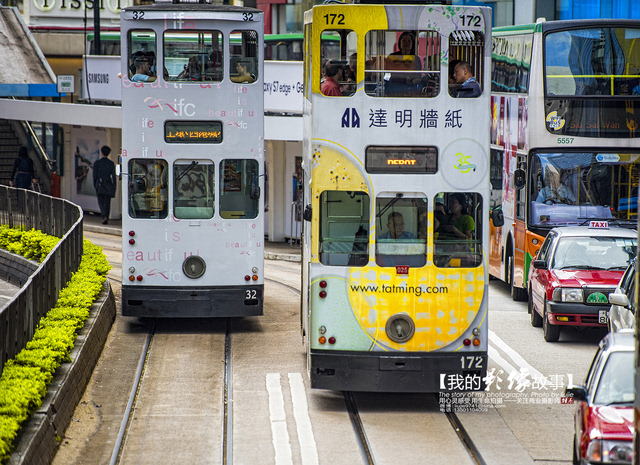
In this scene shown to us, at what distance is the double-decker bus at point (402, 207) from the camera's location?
10.4 metres

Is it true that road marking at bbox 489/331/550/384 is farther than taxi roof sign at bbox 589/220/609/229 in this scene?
No

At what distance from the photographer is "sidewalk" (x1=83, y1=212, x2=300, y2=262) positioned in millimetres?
23469

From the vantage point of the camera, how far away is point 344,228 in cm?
1048

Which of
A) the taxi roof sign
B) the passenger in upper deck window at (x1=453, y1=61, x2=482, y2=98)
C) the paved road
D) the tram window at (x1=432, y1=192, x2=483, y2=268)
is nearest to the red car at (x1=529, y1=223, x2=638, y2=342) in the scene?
the taxi roof sign

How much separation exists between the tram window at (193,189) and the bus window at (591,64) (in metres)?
6.05

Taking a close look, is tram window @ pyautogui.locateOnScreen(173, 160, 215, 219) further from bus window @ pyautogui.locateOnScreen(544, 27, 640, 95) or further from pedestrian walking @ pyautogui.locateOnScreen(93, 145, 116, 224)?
pedestrian walking @ pyautogui.locateOnScreen(93, 145, 116, 224)

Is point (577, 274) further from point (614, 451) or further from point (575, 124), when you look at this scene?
point (614, 451)

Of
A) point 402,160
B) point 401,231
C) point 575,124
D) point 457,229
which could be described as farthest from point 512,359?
point 575,124

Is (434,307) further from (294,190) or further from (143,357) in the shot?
(294,190)

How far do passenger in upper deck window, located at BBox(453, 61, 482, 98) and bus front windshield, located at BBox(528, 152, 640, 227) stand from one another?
7167 millimetres

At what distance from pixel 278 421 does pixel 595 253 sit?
22.0 ft

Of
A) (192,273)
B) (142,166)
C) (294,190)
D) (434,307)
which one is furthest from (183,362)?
(294,190)

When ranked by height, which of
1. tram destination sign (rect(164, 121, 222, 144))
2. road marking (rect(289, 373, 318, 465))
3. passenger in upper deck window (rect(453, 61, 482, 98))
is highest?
passenger in upper deck window (rect(453, 61, 482, 98))

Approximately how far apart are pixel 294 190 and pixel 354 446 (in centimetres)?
1627
